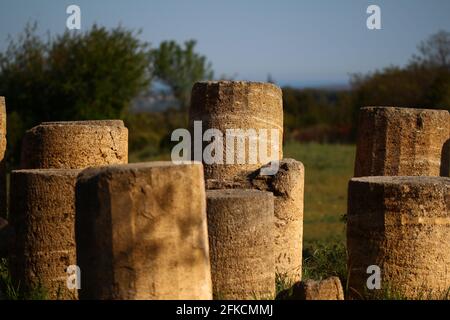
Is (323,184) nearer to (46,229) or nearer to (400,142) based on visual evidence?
(400,142)

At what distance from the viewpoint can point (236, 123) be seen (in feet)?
29.8

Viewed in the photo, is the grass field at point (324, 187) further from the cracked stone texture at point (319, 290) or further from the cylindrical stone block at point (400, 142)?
the cracked stone texture at point (319, 290)

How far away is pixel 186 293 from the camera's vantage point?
638 centimetres

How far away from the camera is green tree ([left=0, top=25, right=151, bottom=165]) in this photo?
94.5 feet

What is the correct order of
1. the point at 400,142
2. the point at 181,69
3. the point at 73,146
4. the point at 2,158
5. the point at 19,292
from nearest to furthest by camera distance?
the point at 19,292
the point at 73,146
the point at 2,158
the point at 400,142
the point at 181,69

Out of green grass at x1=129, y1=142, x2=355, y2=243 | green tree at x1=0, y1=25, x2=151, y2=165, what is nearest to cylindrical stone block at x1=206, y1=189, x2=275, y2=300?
green grass at x1=129, y1=142, x2=355, y2=243

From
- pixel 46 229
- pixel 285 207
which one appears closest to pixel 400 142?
pixel 285 207

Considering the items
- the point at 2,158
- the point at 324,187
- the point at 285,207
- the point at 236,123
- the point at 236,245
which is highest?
the point at 236,123

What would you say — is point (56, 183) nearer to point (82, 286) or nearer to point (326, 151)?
point (82, 286)

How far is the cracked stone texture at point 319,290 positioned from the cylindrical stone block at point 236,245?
46 cm

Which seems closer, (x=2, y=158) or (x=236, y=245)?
(x=236, y=245)

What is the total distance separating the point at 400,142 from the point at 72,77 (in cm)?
2027

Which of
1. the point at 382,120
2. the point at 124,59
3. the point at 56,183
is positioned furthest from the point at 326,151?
the point at 56,183

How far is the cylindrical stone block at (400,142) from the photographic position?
10.3 meters
